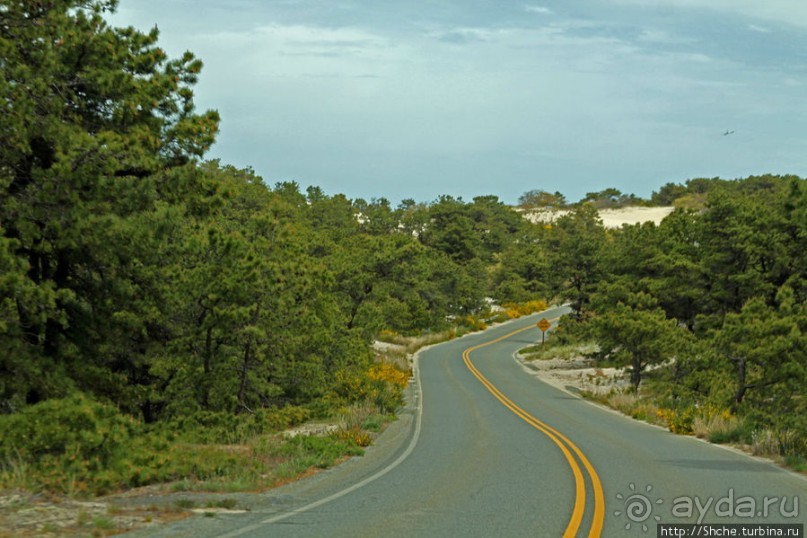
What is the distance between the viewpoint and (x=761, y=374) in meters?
24.1

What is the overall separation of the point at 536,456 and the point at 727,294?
A: 2677 centimetres

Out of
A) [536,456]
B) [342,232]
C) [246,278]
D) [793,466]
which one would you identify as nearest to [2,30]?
[246,278]

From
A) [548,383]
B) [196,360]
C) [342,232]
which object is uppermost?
[342,232]

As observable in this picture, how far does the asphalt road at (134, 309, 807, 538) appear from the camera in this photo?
8.59m

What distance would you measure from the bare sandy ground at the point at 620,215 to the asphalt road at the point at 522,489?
14838 cm

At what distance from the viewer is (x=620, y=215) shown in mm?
175375

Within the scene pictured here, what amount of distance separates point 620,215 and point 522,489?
564ft

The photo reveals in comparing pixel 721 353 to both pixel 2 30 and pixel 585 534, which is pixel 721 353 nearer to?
pixel 585 534
